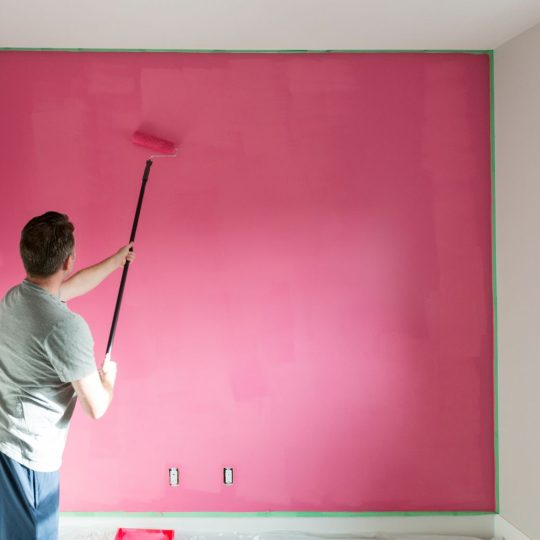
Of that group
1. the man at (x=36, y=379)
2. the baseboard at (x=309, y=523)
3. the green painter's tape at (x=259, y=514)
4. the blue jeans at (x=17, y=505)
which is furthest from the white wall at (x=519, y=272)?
the blue jeans at (x=17, y=505)

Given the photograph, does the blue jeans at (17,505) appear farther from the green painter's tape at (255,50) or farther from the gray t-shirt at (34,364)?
the green painter's tape at (255,50)

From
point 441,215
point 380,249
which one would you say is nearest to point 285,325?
point 380,249

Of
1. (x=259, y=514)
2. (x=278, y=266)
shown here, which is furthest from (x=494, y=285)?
(x=259, y=514)

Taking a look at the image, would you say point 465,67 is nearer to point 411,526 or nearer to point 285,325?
point 285,325

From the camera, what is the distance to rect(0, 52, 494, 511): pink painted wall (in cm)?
255

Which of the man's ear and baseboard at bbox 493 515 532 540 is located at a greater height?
the man's ear

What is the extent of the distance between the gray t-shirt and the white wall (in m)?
1.76

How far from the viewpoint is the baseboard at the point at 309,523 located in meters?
2.58

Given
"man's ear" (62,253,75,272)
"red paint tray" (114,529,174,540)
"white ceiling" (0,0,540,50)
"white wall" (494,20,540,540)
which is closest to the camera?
"man's ear" (62,253,75,272)

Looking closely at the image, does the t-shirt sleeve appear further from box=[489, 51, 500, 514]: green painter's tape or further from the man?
box=[489, 51, 500, 514]: green painter's tape

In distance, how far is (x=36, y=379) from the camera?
1543mm

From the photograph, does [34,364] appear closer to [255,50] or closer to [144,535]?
[144,535]

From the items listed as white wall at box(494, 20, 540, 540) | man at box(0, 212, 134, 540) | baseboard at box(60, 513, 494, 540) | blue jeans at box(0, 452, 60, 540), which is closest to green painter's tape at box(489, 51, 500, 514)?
white wall at box(494, 20, 540, 540)

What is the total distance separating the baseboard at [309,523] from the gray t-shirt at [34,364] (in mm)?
1174
